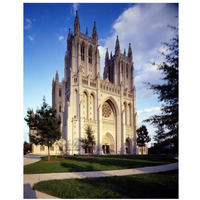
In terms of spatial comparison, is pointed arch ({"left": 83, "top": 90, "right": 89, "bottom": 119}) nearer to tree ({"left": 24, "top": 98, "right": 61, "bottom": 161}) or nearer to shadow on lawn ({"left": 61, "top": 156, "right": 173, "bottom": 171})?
tree ({"left": 24, "top": 98, "right": 61, "bottom": 161})

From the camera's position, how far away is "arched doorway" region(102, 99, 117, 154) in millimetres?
42250

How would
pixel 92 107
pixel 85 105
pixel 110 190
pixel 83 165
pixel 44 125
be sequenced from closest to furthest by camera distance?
1. pixel 110 190
2. pixel 83 165
3. pixel 44 125
4. pixel 85 105
5. pixel 92 107

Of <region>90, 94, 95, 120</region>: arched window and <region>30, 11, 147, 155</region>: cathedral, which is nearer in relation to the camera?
<region>30, 11, 147, 155</region>: cathedral

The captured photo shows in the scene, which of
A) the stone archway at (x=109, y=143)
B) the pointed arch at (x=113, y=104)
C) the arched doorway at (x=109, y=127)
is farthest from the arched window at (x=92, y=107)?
the stone archway at (x=109, y=143)

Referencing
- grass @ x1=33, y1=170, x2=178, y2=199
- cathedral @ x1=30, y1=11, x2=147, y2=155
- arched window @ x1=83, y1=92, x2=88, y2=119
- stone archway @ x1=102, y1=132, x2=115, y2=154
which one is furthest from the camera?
stone archway @ x1=102, y1=132, x2=115, y2=154

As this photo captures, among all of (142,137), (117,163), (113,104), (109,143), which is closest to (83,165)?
(117,163)

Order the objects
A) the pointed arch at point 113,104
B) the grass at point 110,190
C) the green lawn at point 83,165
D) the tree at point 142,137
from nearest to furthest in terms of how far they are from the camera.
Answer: the grass at point 110,190
the green lawn at point 83,165
the tree at point 142,137
the pointed arch at point 113,104

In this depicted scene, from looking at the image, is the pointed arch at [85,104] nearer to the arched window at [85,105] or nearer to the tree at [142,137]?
the arched window at [85,105]

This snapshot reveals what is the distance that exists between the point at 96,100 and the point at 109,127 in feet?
29.1

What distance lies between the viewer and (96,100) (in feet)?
130

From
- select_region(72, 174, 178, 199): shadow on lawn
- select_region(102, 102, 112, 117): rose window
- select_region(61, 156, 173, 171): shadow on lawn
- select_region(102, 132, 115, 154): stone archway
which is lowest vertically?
select_region(102, 132, 115, 154): stone archway

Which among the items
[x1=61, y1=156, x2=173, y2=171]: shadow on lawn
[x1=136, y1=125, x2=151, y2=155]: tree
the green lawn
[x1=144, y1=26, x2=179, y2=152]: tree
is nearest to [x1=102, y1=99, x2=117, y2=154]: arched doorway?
[x1=136, y1=125, x2=151, y2=155]: tree

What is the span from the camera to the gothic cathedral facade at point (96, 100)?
35.9m

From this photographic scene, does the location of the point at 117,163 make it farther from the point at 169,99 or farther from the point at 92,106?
the point at 92,106
